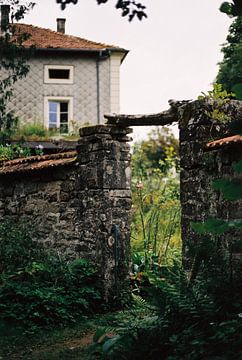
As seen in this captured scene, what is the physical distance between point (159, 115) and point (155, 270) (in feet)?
7.95

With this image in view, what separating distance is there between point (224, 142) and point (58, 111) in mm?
16146

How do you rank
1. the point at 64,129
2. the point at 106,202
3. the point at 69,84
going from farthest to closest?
1. the point at 69,84
2. the point at 64,129
3. the point at 106,202

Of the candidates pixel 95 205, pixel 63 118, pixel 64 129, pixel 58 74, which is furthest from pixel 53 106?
pixel 95 205

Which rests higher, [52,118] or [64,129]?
[52,118]

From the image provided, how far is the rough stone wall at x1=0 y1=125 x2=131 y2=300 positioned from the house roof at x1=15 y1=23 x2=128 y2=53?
12.6 meters

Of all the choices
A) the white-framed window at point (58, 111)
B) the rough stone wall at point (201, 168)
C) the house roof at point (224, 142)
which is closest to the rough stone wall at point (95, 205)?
the rough stone wall at point (201, 168)

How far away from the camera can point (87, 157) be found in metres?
7.65

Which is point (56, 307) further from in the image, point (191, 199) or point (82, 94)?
point (82, 94)

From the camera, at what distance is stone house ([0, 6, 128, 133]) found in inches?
807

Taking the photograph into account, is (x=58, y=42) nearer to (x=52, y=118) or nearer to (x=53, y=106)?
(x=53, y=106)

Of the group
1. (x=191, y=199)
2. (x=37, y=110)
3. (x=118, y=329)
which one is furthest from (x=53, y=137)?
(x=118, y=329)

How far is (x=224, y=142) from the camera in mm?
5203

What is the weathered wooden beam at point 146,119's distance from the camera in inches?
269

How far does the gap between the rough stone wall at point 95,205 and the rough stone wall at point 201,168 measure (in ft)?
5.41
